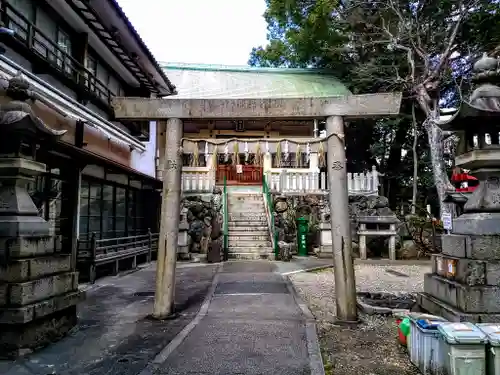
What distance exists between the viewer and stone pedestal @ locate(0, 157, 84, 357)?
535 cm

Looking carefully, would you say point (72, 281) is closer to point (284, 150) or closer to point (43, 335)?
point (43, 335)

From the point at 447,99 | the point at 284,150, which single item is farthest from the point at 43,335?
the point at 447,99

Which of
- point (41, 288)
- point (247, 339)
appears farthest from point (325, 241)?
point (41, 288)

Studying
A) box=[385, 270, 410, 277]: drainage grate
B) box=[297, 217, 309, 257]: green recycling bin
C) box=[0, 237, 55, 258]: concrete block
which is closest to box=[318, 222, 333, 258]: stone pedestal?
box=[297, 217, 309, 257]: green recycling bin

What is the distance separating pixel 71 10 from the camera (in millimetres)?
11180

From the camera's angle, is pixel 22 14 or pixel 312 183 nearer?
pixel 22 14

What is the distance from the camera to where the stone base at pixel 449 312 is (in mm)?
5438

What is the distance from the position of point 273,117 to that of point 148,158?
13.4 metres

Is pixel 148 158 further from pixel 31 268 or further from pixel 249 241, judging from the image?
pixel 31 268

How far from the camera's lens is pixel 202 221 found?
19.6m

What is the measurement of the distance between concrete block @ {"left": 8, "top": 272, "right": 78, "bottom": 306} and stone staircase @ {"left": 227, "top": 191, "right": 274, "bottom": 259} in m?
11.1

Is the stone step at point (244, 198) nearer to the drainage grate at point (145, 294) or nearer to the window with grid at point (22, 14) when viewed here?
the drainage grate at point (145, 294)

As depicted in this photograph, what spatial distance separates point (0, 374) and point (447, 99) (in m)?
27.5

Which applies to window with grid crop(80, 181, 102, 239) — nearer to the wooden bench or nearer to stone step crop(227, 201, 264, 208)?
the wooden bench
